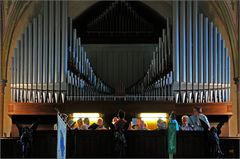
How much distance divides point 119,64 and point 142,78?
1077 mm

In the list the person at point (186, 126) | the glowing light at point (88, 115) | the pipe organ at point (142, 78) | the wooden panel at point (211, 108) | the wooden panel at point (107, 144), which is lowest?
the wooden panel at point (107, 144)

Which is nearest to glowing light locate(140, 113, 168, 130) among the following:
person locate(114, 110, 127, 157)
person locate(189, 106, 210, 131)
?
person locate(189, 106, 210, 131)

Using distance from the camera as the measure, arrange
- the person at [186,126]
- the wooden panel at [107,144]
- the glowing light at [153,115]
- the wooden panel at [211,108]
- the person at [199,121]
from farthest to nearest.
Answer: the glowing light at [153,115] → the wooden panel at [211,108] → the person at [186,126] → the wooden panel at [107,144] → the person at [199,121]

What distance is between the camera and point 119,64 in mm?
22359

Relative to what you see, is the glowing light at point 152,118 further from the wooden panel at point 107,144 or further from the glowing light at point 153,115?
the wooden panel at point 107,144

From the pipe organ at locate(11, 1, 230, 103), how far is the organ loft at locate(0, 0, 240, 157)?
0.10 feet

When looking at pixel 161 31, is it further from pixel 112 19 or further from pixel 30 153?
pixel 30 153

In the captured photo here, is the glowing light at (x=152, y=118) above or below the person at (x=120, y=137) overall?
above

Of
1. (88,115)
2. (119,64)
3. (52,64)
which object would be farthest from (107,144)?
(119,64)

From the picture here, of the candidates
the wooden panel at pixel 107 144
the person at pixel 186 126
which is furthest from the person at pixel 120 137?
the person at pixel 186 126

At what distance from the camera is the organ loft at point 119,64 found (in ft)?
67.5

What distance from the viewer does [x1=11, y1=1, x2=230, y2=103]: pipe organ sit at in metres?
20.6

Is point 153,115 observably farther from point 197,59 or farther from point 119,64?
point 119,64

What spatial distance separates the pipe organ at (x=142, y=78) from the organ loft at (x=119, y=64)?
0.03 metres
